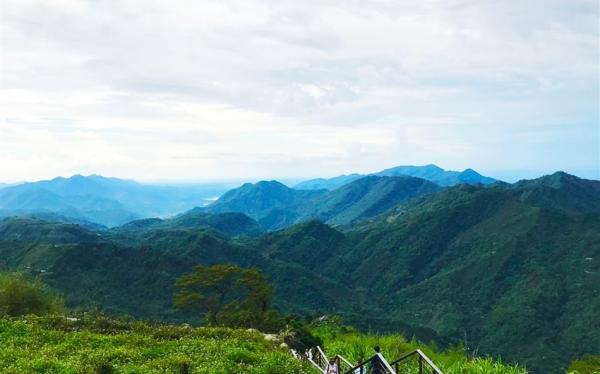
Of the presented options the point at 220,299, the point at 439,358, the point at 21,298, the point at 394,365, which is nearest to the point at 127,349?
the point at 394,365

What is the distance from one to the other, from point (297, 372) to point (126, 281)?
17023 centimetres

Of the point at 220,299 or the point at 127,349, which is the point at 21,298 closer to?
the point at 220,299

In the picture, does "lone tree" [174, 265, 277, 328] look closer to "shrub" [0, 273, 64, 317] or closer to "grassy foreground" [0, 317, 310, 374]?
"shrub" [0, 273, 64, 317]

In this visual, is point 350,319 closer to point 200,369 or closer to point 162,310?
point 162,310

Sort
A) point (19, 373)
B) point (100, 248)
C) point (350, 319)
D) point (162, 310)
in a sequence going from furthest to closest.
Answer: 1. point (100, 248)
2. point (350, 319)
3. point (162, 310)
4. point (19, 373)

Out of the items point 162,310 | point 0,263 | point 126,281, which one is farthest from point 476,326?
point 0,263

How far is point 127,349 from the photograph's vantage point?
73.8 feet

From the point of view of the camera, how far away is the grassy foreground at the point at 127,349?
18984 mm

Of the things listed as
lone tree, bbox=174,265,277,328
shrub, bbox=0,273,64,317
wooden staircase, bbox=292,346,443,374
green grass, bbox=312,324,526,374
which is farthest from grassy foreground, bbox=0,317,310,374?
lone tree, bbox=174,265,277,328

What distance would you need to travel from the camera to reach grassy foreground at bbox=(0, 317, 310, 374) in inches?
747

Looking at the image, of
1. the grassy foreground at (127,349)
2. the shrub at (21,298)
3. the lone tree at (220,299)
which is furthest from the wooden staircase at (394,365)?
the lone tree at (220,299)

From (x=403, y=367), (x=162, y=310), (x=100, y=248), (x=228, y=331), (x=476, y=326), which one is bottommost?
(x=476, y=326)

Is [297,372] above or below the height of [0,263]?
above

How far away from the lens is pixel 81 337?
24812mm
